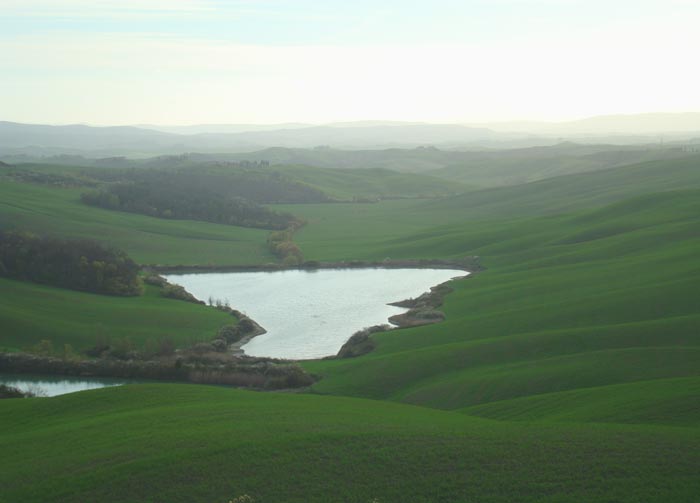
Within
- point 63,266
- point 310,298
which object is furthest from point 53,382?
point 310,298

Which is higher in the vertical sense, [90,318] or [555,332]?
[555,332]

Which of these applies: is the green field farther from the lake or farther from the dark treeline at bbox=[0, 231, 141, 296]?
the lake

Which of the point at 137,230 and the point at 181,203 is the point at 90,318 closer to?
the point at 137,230

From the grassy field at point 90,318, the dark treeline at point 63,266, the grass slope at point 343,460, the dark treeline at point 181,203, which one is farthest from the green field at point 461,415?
the dark treeline at point 181,203

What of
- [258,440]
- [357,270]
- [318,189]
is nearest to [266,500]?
[258,440]

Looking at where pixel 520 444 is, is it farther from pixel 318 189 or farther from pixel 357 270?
pixel 318 189

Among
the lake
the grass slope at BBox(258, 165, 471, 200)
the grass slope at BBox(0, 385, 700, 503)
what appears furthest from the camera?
the grass slope at BBox(258, 165, 471, 200)

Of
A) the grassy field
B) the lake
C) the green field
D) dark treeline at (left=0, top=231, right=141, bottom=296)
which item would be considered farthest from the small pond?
dark treeline at (left=0, top=231, right=141, bottom=296)

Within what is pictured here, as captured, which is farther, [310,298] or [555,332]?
[310,298]
